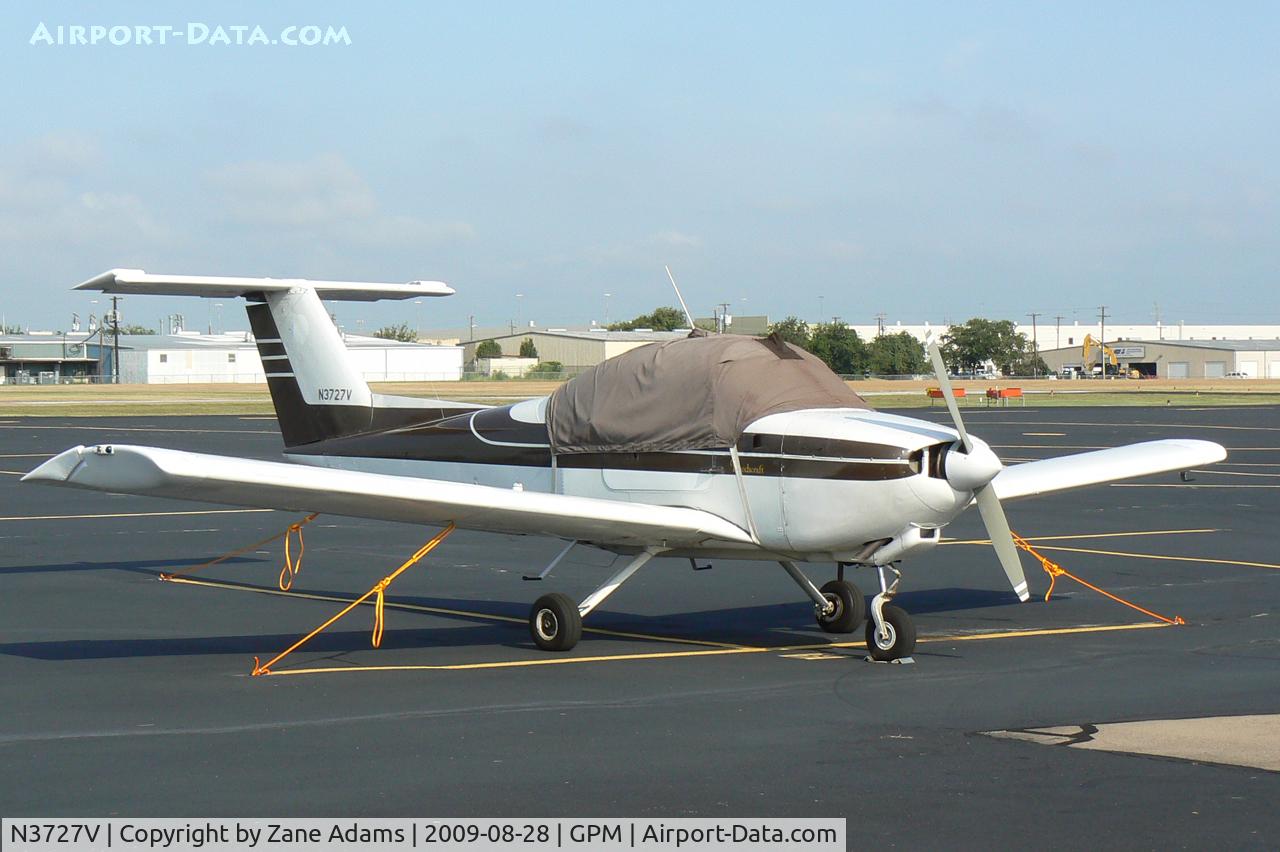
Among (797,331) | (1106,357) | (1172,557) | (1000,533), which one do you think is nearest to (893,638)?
(1000,533)

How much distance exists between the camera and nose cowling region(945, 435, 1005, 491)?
34.5ft

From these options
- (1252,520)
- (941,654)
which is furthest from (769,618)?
(1252,520)

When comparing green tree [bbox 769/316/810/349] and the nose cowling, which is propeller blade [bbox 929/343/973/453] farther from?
green tree [bbox 769/316/810/349]

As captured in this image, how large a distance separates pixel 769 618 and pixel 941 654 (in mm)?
2244

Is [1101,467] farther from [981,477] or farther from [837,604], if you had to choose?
[981,477]

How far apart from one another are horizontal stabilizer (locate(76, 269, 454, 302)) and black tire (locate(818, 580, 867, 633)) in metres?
5.38

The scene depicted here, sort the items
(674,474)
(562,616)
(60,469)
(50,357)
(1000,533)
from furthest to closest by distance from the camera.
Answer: (50,357)
(674,474)
(562,616)
(1000,533)
(60,469)

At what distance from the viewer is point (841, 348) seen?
421 feet

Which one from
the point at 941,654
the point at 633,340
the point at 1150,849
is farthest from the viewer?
the point at 633,340

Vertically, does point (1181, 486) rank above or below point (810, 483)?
below

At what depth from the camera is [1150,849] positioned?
20.5 feet

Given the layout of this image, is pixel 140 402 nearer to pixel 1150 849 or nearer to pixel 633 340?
pixel 633 340

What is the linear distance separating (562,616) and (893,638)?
2509 mm
